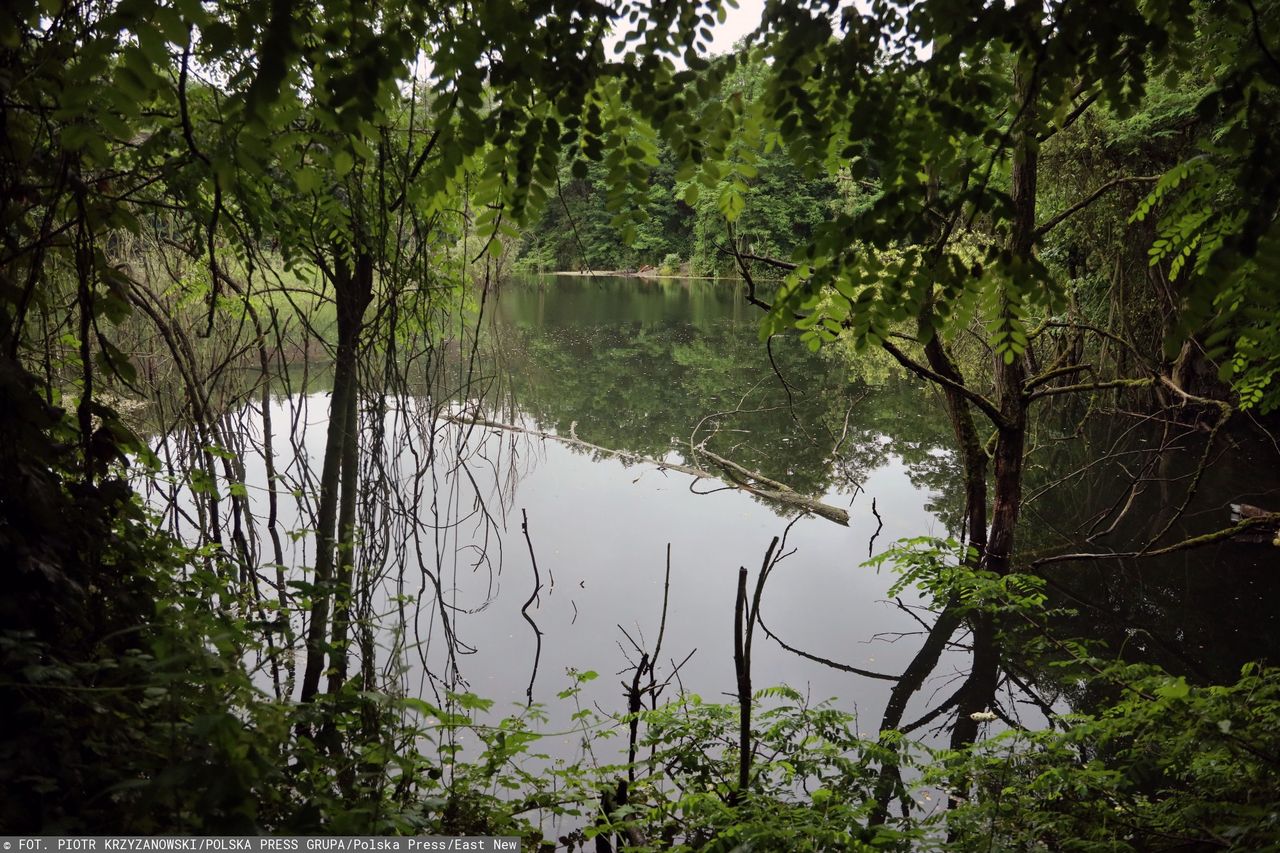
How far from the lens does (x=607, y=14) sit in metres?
1.67

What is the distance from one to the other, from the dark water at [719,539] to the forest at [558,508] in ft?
0.17

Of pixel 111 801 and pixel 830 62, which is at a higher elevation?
pixel 830 62

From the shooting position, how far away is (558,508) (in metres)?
7.54

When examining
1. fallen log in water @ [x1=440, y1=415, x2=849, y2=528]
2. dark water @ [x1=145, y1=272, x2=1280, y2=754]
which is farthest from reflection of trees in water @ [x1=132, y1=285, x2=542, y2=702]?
fallen log in water @ [x1=440, y1=415, x2=849, y2=528]

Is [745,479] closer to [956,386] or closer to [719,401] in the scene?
[956,386]

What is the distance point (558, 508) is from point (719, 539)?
4.81ft

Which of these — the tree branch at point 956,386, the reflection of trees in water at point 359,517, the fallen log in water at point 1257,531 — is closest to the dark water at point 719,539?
the reflection of trees in water at point 359,517

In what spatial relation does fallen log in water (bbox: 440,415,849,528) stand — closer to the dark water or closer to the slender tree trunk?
the dark water

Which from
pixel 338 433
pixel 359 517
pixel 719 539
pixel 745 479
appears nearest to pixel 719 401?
pixel 745 479

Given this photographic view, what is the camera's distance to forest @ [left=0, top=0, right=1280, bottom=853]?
1.52 meters

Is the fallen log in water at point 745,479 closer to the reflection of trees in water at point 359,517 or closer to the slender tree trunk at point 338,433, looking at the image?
the reflection of trees in water at point 359,517

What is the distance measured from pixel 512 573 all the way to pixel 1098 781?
13.4ft

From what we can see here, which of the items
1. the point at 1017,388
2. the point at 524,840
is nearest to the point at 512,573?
the point at 524,840

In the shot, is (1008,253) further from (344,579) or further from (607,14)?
(344,579)
